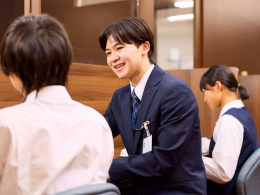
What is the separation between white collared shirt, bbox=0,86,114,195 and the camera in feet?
1.96

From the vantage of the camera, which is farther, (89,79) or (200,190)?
(89,79)

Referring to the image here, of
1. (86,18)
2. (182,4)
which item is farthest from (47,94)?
(182,4)

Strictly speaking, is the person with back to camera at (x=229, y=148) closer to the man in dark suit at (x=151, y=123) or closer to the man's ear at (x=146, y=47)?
the man in dark suit at (x=151, y=123)

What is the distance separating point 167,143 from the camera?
3.31 ft

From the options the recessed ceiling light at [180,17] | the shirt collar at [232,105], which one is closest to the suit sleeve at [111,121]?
the shirt collar at [232,105]

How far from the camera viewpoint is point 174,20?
3.52m

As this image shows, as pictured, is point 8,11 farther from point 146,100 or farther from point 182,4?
point 182,4

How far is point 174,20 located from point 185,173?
9.20 feet

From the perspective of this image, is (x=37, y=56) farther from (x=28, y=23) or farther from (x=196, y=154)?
(x=196, y=154)

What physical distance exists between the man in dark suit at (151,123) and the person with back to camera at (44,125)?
1.06ft

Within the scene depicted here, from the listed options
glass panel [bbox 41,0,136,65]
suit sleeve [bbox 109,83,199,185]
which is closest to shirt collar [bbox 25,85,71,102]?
suit sleeve [bbox 109,83,199,185]

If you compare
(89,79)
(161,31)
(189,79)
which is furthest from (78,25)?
(161,31)

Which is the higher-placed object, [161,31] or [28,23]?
[161,31]

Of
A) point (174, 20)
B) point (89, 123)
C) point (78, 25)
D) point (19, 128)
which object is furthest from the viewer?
point (174, 20)
